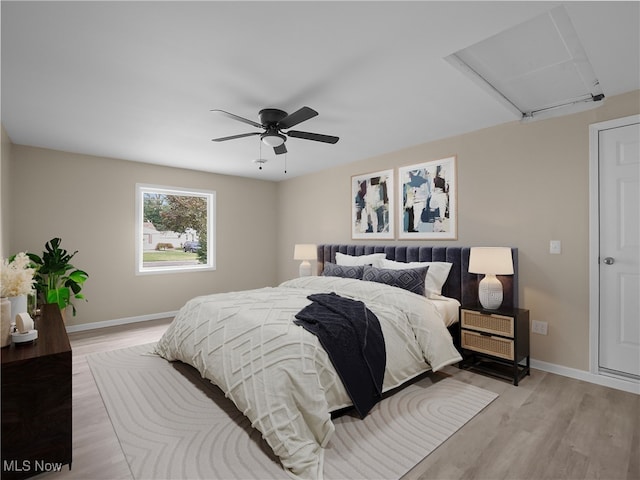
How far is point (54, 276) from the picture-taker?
3.98m

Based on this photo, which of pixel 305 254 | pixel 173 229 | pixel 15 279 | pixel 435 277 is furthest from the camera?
pixel 173 229

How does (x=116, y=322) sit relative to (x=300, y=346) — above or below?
below

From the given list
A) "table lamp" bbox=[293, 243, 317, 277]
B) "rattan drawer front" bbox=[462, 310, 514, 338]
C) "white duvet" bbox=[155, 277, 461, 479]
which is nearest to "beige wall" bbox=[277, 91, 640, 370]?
"rattan drawer front" bbox=[462, 310, 514, 338]

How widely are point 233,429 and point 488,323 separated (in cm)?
237

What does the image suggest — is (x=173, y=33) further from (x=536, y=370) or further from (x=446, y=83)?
(x=536, y=370)

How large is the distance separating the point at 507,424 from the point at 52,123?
15.9ft

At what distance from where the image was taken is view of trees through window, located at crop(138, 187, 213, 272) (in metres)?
5.21

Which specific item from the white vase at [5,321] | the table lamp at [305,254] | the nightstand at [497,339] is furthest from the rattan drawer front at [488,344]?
the white vase at [5,321]

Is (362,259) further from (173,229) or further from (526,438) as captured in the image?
(173,229)

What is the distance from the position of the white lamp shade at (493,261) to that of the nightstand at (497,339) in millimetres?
371

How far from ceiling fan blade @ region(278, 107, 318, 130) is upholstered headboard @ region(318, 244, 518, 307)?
7.09 feet

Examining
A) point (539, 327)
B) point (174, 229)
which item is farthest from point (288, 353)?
point (174, 229)

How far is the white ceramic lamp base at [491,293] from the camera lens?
3.07m

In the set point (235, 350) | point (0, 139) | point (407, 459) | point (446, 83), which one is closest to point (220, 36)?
point (446, 83)
